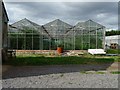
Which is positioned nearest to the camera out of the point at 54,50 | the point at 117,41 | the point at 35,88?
the point at 35,88

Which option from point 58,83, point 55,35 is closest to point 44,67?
point 58,83

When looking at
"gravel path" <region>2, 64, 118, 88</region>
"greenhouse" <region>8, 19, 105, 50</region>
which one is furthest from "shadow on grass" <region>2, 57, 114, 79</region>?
"greenhouse" <region>8, 19, 105, 50</region>

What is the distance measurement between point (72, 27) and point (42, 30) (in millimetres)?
4566

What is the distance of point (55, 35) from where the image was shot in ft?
123

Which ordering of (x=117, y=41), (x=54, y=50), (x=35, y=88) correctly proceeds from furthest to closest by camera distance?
(x=117, y=41)
(x=54, y=50)
(x=35, y=88)

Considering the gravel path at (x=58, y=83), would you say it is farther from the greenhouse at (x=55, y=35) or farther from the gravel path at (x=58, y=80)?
the greenhouse at (x=55, y=35)

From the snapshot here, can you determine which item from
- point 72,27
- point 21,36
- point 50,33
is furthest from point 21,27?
point 72,27

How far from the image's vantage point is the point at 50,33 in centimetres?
3744

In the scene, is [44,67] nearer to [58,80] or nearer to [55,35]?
[58,80]

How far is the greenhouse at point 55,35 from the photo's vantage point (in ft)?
118

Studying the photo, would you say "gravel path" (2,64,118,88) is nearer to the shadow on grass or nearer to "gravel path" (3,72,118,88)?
"gravel path" (3,72,118,88)

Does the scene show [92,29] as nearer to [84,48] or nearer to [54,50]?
[84,48]

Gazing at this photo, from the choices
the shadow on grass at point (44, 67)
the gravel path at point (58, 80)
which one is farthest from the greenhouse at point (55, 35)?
the gravel path at point (58, 80)

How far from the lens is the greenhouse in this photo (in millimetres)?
35938
